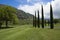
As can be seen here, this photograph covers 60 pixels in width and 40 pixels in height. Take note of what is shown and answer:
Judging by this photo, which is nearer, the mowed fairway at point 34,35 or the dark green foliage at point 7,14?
the mowed fairway at point 34,35

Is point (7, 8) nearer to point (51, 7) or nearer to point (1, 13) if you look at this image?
point (1, 13)

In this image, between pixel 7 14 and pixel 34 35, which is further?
pixel 7 14

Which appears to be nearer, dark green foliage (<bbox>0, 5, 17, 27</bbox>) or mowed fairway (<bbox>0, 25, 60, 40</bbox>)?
mowed fairway (<bbox>0, 25, 60, 40</bbox>)

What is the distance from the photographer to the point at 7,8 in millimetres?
67062

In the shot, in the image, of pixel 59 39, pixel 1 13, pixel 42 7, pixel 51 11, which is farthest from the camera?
pixel 1 13

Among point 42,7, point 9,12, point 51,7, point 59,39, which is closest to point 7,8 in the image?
point 9,12

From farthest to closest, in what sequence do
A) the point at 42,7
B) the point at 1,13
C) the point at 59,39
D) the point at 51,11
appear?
the point at 1,13 → the point at 42,7 → the point at 51,11 → the point at 59,39

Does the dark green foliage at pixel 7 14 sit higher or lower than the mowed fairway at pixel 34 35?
higher

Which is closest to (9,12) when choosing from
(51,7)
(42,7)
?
(42,7)

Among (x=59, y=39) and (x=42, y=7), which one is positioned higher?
(x=42, y=7)

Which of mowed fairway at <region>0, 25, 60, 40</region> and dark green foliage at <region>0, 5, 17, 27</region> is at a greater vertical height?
dark green foliage at <region>0, 5, 17, 27</region>

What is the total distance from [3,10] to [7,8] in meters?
2.74

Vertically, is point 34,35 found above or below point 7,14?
below

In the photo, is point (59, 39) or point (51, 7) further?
point (51, 7)
